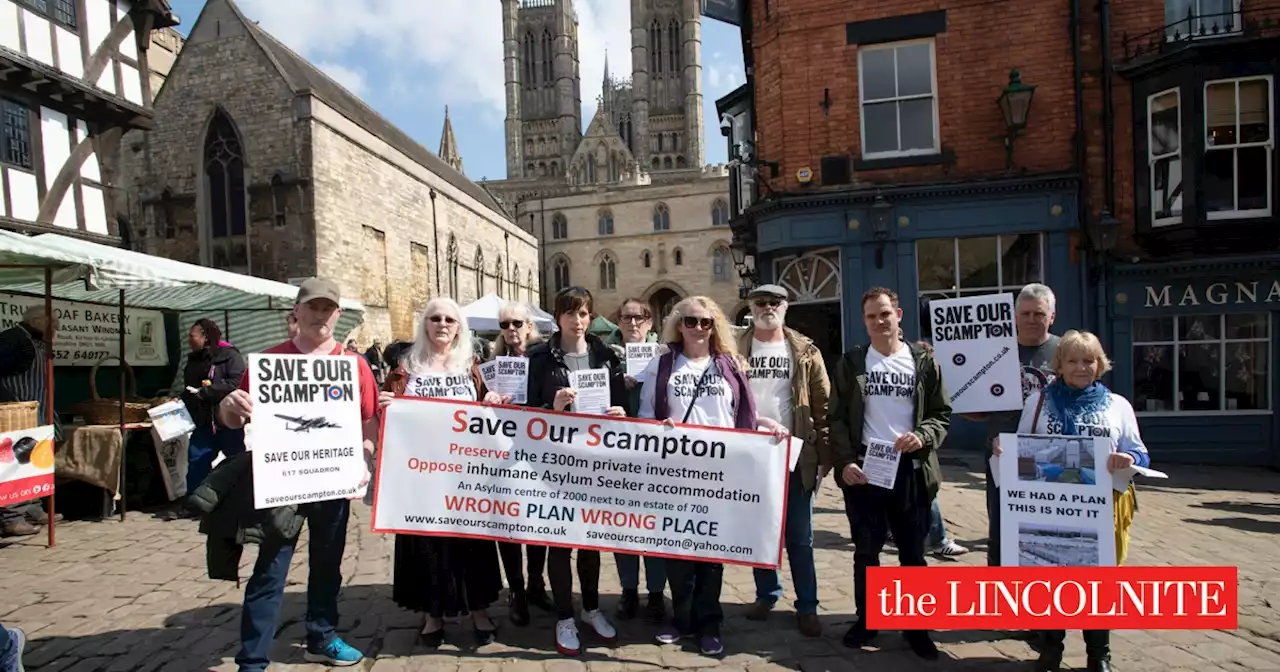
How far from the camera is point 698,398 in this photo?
3.81 metres

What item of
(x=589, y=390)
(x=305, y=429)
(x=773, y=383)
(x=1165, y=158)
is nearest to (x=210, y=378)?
(x=305, y=429)

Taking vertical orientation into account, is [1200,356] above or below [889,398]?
below

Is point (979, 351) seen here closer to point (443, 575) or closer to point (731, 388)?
point (731, 388)

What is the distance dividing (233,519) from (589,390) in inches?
74.8

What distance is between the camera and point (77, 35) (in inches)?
537

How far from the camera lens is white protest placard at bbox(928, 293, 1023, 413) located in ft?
14.0

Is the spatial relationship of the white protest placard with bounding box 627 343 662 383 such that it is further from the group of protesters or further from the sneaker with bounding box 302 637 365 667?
the sneaker with bounding box 302 637 365 667

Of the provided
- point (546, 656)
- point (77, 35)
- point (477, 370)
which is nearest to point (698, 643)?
point (546, 656)

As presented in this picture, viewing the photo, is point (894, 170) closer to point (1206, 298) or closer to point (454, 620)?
point (1206, 298)

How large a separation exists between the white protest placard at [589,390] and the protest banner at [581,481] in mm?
76

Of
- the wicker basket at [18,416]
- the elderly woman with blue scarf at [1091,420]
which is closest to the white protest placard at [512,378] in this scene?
the elderly woman with blue scarf at [1091,420]

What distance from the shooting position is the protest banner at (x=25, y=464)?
18.5 ft

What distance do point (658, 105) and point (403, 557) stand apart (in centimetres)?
8682

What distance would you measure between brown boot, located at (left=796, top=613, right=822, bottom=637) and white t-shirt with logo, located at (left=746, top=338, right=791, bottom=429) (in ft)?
3.62
